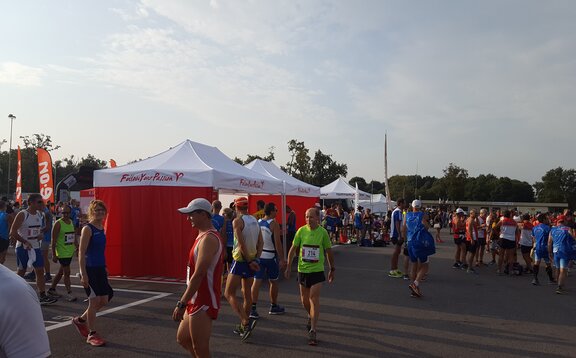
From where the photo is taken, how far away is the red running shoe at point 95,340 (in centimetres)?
566

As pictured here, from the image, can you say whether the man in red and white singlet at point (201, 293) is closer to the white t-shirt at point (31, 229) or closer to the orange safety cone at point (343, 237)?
the white t-shirt at point (31, 229)

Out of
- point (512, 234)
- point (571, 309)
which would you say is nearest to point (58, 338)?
point (571, 309)

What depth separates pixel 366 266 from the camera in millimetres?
13516

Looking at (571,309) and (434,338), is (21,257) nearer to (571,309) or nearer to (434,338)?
(434,338)

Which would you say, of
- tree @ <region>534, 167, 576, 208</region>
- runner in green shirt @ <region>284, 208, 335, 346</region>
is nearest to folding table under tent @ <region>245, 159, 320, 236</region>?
runner in green shirt @ <region>284, 208, 335, 346</region>

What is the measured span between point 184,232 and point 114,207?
1995mm

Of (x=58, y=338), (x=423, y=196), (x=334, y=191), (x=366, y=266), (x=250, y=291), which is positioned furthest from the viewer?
(x=423, y=196)

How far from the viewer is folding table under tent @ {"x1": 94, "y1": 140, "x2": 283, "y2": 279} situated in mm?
10555

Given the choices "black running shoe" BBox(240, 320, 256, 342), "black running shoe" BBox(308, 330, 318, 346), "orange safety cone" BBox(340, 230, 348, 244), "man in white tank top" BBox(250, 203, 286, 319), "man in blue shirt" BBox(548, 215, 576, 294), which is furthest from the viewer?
"orange safety cone" BBox(340, 230, 348, 244)

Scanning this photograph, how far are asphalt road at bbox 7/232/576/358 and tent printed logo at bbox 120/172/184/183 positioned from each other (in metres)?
2.36

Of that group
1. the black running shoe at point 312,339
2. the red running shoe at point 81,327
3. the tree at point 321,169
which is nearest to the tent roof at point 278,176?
the black running shoe at point 312,339

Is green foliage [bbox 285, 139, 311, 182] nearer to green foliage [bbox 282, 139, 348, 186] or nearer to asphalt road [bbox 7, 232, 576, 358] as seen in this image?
green foliage [bbox 282, 139, 348, 186]

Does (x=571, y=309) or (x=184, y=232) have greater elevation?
(x=184, y=232)

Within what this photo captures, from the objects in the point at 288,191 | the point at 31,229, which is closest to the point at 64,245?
the point at 31,229
